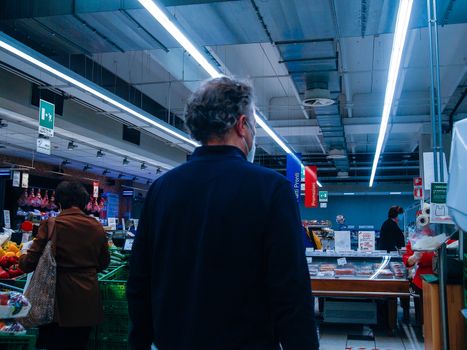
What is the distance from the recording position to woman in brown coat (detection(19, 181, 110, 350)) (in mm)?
3598

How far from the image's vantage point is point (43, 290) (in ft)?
11.5

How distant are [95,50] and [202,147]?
18.3 feet

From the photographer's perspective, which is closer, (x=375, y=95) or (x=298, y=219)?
(x=298, y=219)

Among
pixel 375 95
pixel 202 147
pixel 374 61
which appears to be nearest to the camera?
pixel 202 147

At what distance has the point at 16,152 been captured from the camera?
55.3ft

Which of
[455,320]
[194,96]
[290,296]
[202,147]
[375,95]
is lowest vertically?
[455,320]

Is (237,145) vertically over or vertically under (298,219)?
over

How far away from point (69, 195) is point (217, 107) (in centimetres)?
259

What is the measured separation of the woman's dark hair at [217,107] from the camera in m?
1.50

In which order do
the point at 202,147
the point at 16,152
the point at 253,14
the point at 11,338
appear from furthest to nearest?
1. the point at 16,152
2. the point at 253,14
3. the point at 11,338
4. the point at 202,147

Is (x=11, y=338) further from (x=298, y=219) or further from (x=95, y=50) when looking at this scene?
(x=95, y=50)

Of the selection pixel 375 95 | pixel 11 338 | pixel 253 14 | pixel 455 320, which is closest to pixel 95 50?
pixel 253 14

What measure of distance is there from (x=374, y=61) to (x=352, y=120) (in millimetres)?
4043

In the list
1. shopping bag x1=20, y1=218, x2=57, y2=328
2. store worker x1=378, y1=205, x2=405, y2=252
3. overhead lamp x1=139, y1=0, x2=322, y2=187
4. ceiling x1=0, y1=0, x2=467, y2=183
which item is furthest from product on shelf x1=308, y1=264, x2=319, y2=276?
shopping bag x1=20, y1=218, x2=57, y2=328
